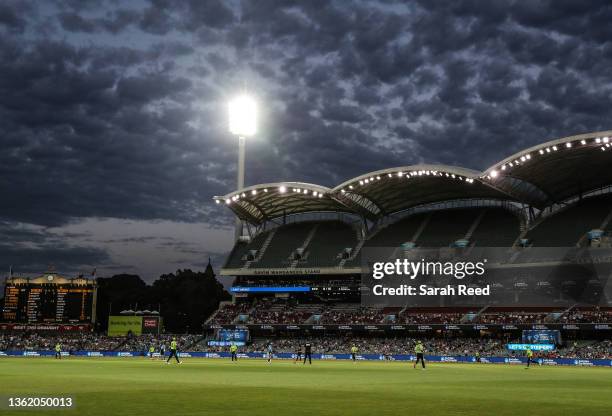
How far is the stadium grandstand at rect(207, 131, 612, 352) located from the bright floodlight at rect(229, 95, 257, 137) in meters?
9.56

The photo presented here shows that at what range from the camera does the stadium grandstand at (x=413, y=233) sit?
74.7 m

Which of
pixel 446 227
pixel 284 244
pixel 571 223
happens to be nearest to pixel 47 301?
pixel 284 244

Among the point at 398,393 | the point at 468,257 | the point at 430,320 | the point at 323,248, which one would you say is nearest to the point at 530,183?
the point at 468,257

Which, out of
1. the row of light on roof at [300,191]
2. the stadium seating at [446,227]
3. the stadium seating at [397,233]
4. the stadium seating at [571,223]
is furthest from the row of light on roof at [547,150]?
the row of light on roof at [300,191]

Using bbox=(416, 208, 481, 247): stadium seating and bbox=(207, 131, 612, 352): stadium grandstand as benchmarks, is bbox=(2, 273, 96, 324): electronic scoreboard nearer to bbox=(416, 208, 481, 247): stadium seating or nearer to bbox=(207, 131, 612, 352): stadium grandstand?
bbox=(207, 131, 612, 352): stadium grandstand

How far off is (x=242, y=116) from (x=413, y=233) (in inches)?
1161

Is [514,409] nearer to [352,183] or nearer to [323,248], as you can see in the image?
[352,183]

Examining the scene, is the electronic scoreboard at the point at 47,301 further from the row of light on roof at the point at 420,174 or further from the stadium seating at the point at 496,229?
the stadium seating at the point at 496,229

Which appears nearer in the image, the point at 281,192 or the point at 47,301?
the point at 47,301

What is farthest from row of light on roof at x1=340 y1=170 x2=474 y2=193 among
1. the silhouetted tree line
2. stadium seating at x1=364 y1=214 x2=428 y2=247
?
the silhouetted tree line

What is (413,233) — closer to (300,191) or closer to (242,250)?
(300,191)

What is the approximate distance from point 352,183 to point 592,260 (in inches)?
1179

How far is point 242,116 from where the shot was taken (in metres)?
97.1

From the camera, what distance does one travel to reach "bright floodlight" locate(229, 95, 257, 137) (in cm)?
9619
